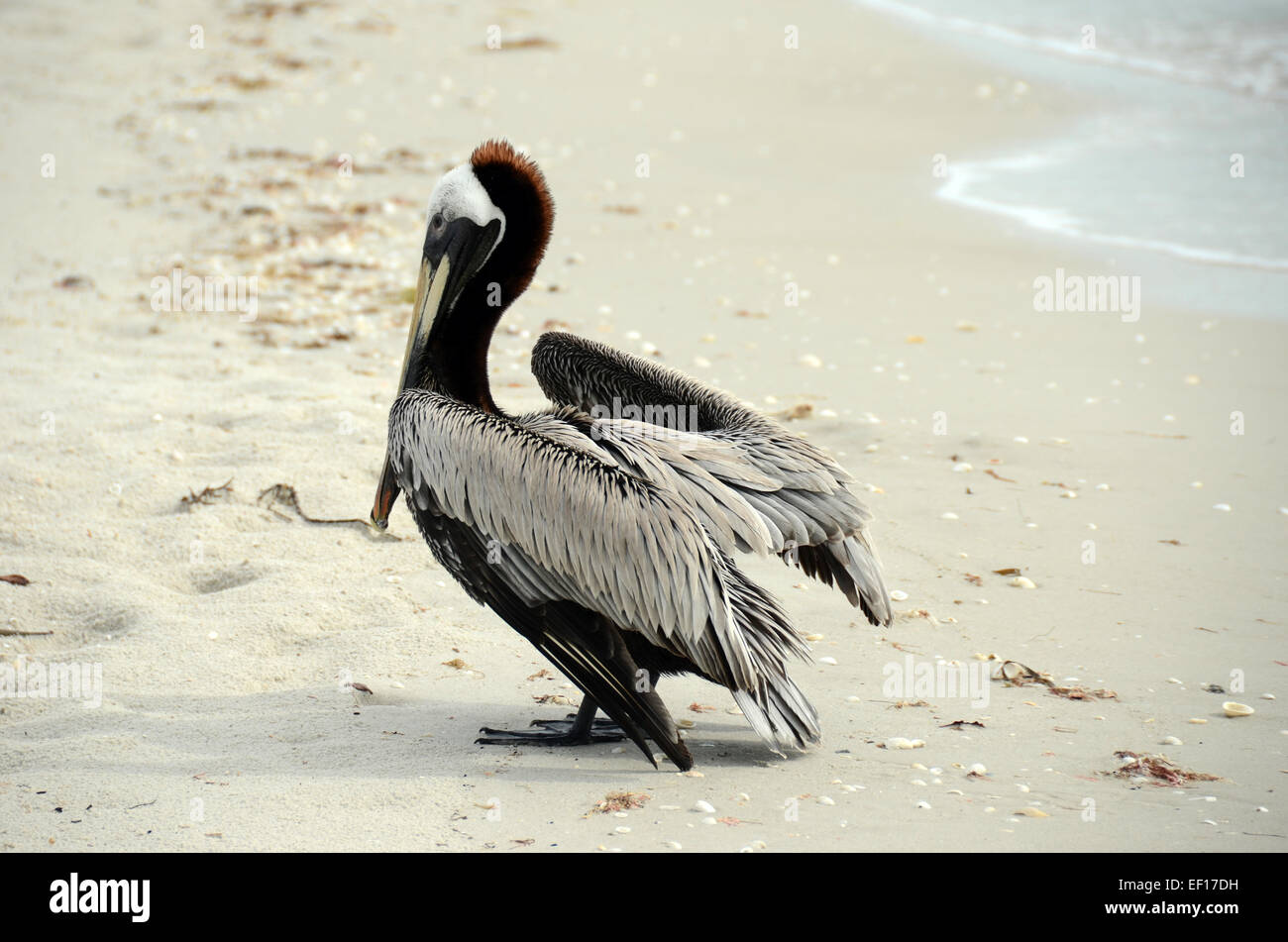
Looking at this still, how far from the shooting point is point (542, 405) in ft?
23.8

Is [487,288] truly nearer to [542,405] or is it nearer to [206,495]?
[206,495]

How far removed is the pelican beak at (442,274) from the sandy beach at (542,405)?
3.43 ft

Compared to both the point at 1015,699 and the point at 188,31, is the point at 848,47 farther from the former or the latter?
the point at 1015,699

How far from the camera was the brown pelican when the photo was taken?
3.77 m

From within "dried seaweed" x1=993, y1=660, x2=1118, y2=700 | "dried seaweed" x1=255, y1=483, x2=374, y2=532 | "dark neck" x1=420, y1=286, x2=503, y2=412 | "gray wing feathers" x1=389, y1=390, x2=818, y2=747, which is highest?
"dark neck" x1=420, y1=286, x2=503, y2=412

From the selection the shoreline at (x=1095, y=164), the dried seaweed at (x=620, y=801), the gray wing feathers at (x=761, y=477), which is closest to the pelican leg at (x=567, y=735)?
the dried seaweed at (x=620, y=801)

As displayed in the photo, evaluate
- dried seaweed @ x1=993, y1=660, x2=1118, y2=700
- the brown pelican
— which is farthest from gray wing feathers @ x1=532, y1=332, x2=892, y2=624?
dried seaweed @ x1=993, y1=660, x2=1118, y2=700

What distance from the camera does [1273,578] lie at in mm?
5434

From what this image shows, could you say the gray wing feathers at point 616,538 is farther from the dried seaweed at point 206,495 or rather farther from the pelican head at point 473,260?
the dried seaweed at point 206,495

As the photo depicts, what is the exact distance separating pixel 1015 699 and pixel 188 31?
13.7 meters

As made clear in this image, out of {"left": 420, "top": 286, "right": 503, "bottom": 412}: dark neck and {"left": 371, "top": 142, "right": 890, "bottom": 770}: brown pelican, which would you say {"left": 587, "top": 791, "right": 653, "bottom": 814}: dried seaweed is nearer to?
{"left": 371, "top": 142, "right": 890, "bottom": 770}: brown pelican

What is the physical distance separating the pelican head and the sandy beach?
41.4 inches

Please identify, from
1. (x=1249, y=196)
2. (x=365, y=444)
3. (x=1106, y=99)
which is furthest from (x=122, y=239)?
(x=1106, y=99)

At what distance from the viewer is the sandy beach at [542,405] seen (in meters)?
3.79
